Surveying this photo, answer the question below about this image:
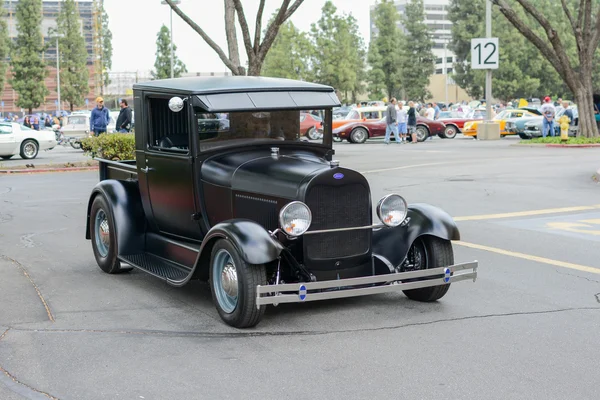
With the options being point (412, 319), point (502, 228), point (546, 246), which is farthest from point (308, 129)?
point (502, 228)

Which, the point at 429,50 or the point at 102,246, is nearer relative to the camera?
the point at 102,246

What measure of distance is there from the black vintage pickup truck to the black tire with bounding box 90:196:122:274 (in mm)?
21

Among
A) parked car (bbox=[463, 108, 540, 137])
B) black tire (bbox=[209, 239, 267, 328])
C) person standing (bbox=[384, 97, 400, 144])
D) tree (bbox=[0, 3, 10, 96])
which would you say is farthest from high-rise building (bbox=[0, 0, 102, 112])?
black tire (bbox=[209, 239, 267, 328])

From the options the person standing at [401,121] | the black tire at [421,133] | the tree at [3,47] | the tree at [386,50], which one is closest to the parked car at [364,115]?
the black tire at [421,133]

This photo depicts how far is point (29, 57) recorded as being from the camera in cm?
7175

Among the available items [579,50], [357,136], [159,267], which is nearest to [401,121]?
[357,136]

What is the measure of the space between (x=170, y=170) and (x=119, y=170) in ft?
4.85

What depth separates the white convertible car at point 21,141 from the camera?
27.3 meters

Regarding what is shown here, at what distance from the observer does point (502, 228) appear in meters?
10.9

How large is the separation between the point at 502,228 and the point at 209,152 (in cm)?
525

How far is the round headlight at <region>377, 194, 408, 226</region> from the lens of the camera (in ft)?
21.7

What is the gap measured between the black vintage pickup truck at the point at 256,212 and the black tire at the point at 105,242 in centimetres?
2

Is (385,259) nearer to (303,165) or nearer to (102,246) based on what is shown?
(303,165)

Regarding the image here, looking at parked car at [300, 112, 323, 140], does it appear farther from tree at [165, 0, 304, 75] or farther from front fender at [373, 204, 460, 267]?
tree at [165, 0, 304, 75]
